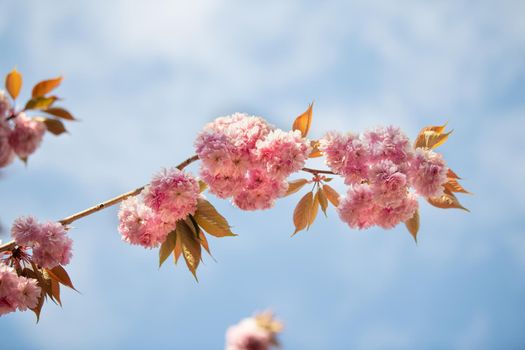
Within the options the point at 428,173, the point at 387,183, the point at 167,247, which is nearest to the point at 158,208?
Result: the point at 167,247

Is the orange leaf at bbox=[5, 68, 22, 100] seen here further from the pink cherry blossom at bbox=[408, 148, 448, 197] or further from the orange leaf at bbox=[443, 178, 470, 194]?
the orange leaf at bbox=[443, 178, 470, 194]

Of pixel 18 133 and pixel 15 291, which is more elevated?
pixel 18 133

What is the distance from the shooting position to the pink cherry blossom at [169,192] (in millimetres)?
2641

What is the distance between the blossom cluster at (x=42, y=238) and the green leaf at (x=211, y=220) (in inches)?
25.1

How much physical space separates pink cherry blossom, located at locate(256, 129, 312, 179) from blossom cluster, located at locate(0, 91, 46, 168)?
999 millimetres

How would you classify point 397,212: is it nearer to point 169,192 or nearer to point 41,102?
point 169,192

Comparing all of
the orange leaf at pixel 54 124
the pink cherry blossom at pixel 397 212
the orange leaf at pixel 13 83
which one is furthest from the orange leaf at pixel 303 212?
the orange leaf at pixel 13 83

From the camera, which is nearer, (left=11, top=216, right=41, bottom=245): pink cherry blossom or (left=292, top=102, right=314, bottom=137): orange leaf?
(left=11, top=216, right=41, bottom=245): pink cherry blossom

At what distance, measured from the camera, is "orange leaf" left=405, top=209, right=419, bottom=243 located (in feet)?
9.45

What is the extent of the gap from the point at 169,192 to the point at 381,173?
38.2 inches

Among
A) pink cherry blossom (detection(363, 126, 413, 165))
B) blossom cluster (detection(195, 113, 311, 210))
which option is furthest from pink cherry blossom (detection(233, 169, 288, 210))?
pink cherry blossom (detection(363, 126, 413, 165))

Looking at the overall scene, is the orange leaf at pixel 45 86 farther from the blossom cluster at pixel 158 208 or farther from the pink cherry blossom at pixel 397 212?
the pink cherry blossom at pixel 397 212

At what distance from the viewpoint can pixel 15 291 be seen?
265cm

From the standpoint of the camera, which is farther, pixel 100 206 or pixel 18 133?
pixel 100 206
